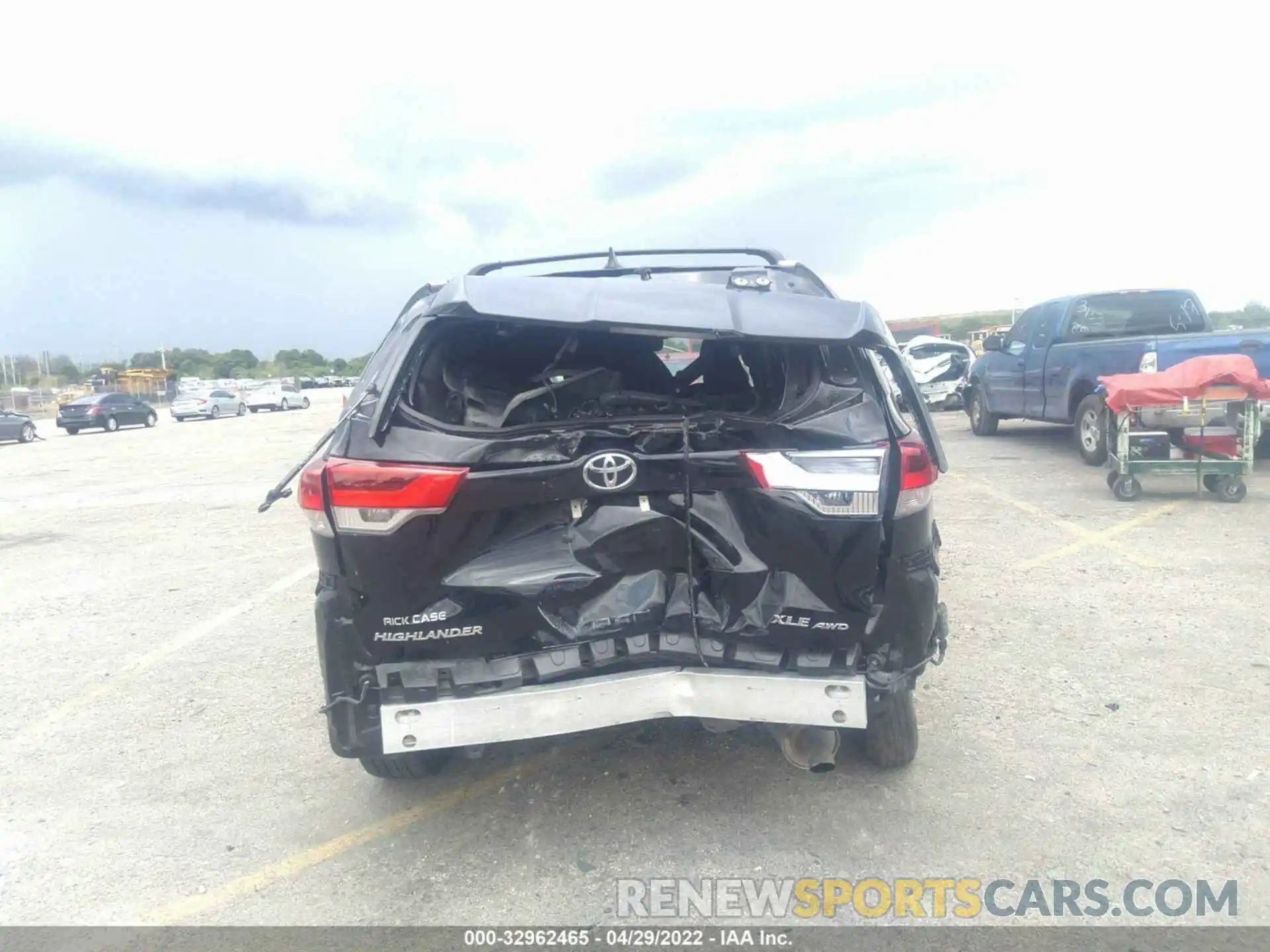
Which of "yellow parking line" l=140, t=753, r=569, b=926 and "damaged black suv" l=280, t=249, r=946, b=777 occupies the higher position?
"damaged black suv" l=280, t=249, r=946, b=777

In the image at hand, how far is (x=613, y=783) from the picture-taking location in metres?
3.77

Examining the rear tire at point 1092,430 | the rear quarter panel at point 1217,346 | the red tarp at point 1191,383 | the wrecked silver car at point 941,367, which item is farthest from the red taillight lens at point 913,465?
the wrecked silver car at point 941,367

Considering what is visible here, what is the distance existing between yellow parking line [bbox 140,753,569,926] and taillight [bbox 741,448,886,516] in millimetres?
1723

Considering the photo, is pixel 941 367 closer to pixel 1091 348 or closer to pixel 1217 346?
pixel 1091 348

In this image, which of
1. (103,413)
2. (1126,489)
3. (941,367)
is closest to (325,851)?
(1126,489)

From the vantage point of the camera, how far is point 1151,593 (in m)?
6.04

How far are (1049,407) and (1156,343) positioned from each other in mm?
2117

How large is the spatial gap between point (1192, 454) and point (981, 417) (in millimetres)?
6412

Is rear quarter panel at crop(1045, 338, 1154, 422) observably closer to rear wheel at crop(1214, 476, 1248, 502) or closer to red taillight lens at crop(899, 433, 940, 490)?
rear wheel at crop(1214, 476, 1248, 502)

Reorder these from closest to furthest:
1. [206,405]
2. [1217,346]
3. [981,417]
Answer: [1217,346], [981,417], [206,405]

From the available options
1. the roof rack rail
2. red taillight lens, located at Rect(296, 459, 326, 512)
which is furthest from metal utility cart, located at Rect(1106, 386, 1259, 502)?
red taillight lens, located at Rect(296, 459, 326, 512)

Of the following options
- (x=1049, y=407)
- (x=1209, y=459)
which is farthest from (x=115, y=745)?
(x=1049, y=407)

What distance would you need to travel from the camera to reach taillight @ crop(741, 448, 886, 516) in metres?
3.03

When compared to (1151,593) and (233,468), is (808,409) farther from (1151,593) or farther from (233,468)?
(233,468)
